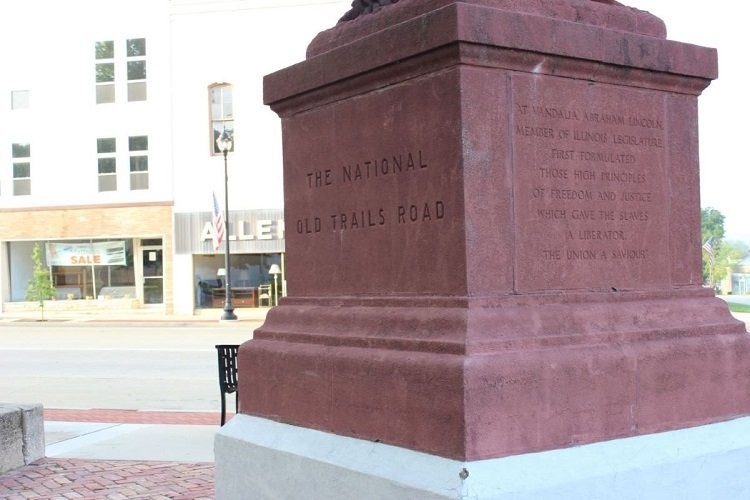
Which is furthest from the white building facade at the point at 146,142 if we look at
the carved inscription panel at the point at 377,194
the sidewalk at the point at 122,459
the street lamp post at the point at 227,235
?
the carved inscription panel at the point at 377,194

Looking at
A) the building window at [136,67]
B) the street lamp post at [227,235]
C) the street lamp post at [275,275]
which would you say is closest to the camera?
the street lamp post at [227,235]

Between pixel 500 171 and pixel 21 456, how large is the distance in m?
5.76

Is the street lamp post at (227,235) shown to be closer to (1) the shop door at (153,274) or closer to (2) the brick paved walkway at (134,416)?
(1) the shop door at (153,274)

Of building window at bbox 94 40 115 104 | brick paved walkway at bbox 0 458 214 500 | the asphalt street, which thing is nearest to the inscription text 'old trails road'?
brick paved walkway at bbox 0 458 214 500

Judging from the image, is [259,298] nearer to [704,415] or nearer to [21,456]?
[21,456]

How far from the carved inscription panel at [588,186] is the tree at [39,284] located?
34.3m

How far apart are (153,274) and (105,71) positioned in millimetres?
8356

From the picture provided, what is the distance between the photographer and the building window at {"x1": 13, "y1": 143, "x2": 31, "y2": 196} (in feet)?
119

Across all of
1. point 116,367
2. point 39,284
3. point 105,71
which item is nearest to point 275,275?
point 39,284

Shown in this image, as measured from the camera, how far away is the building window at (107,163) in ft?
115

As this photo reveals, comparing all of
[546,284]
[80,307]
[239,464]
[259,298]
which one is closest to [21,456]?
[239,464]

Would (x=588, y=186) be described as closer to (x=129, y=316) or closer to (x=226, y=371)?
(x=226, y=371)

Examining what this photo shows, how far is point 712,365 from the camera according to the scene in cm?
416

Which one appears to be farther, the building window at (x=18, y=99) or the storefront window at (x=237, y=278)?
the building window at (x=18, y=99)
